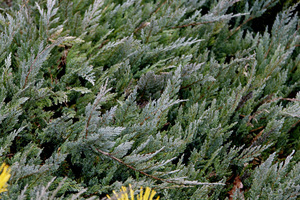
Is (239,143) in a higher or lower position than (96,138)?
lower

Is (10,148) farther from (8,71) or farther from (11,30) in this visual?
(11,30)

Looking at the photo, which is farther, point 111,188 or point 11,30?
point 11,30

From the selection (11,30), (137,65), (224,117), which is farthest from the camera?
(137,65)

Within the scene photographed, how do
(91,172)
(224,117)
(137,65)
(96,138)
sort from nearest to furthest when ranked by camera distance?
(96,138)
(91,172)
(224,117)
(137,65)

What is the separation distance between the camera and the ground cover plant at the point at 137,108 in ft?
4.65

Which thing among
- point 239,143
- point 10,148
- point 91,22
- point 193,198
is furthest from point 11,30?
point 239,143

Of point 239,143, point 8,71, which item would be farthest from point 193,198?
point 8,71

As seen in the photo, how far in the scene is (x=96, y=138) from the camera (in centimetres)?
134

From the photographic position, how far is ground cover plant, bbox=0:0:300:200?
4.65ft

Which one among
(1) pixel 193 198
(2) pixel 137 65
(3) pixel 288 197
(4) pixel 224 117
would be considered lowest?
(3) pixel 288 197

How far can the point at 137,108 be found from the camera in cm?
178

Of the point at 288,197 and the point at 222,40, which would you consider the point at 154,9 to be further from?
the point at 288,197

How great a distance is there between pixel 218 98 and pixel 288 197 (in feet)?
2.47

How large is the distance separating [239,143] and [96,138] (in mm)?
1117
